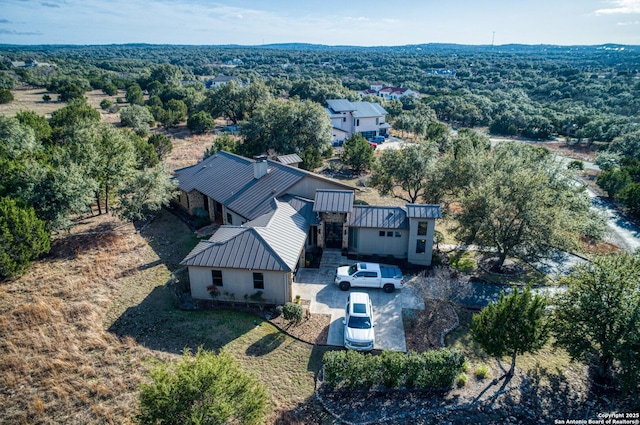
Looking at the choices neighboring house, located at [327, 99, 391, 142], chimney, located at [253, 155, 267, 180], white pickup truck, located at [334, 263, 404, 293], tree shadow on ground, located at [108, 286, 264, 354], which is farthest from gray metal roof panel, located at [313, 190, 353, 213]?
neighboring house, located at [327, 99, 391, 142]

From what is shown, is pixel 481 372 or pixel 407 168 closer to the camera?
pixel 481 372

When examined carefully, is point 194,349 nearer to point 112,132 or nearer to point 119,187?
point 119,187

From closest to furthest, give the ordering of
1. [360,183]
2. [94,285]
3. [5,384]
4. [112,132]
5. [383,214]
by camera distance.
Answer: [5,384]
[94,285]
[383,214]
[112,132]
[360,183]

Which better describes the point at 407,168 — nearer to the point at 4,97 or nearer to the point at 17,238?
the point at 17,238

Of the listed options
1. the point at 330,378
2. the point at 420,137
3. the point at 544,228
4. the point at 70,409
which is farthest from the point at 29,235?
the point at 420,137

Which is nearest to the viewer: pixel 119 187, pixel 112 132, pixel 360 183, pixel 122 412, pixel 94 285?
pixel 122 412

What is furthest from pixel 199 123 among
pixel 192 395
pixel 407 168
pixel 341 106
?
pixel 192 395
